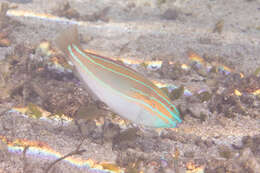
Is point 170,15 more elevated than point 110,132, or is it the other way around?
point 170,15

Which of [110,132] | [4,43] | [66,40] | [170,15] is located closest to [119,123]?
[110,132]

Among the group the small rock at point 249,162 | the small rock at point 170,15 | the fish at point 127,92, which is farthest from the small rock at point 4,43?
the small rock at point 170,15

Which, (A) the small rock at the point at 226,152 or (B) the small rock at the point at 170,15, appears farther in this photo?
(B) the small rock at the point at 170,15

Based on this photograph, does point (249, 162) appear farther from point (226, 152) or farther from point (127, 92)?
point (127, 92)

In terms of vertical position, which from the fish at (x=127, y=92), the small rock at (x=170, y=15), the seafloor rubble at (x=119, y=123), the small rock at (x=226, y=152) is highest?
the fish at (x=127, y=92)

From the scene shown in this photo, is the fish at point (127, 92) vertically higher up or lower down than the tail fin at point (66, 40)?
lower down

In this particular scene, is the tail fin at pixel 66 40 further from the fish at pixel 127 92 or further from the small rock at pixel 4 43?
the small rock at pixel 4 43

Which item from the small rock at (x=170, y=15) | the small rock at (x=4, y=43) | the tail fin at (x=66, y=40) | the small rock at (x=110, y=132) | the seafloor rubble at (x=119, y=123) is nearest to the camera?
the tail fin at (x=66, y=40)

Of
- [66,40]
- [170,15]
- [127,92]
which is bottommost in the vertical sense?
[170,15]

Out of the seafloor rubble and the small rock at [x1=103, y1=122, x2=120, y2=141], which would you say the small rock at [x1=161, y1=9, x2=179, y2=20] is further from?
the small rock at [x1=103, y1=122, x2=120, y2=141]
